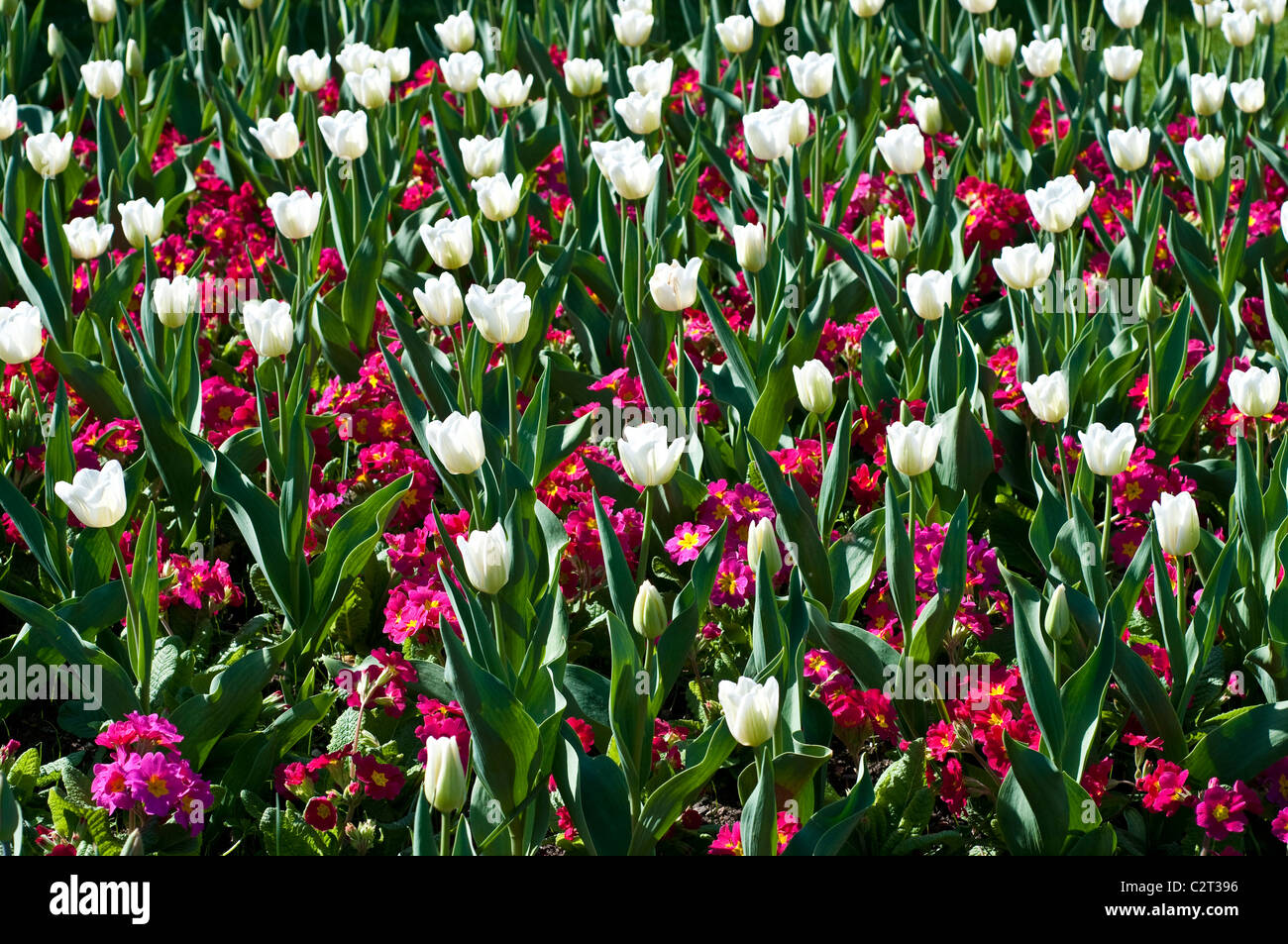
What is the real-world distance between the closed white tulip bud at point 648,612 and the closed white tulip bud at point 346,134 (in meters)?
1.76

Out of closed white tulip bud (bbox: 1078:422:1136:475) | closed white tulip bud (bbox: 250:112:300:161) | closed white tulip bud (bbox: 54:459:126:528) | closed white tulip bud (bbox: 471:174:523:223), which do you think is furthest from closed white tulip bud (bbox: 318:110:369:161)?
closed white tulip bud (bbox: 1078:422:1136:475)

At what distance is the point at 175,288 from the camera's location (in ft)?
8.96

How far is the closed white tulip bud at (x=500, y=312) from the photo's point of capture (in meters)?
2.46

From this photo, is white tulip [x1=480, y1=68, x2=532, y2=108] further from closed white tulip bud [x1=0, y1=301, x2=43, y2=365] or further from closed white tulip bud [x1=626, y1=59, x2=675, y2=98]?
closed white tulip bud [x1=0, y1=301, x2=43, y2=365]

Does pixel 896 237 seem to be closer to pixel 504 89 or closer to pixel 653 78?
pixel 653 78

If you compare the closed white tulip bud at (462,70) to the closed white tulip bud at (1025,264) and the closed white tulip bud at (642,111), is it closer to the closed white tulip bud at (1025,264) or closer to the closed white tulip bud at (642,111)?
the closed white tulip bud at (642,111)

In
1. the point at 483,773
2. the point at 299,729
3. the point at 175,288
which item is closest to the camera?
the point at 483,773

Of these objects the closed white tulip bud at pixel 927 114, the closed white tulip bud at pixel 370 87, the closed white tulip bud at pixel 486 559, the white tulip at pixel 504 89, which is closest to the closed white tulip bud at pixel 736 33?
the closed white tulip bud at pixel 927 114

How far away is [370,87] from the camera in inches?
150

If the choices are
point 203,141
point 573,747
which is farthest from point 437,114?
point 573,747

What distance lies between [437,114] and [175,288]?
5.66ft

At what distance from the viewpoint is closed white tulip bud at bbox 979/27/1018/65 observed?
13.3 ft

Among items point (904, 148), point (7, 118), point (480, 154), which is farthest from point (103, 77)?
point (904, 148)
